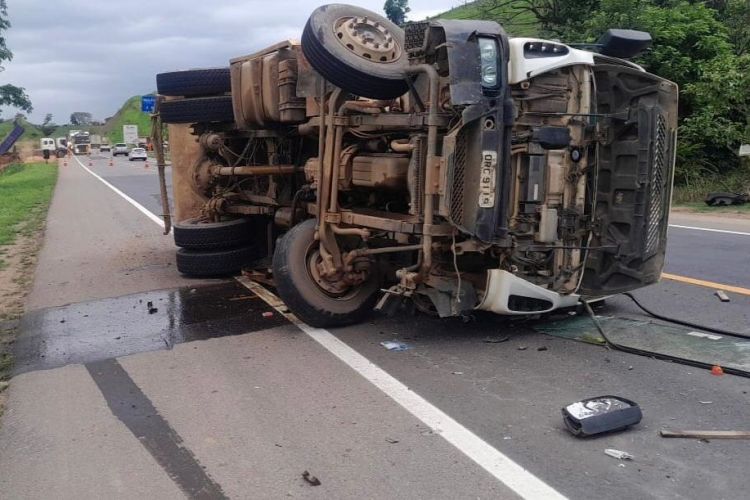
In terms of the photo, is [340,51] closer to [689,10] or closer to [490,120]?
[490,120]

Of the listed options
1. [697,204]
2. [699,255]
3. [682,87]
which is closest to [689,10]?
[682,87]

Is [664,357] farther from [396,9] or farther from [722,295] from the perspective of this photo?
[396,9]

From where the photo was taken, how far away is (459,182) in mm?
5125

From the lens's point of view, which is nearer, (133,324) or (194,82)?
(133,324)

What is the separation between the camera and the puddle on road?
5672mm

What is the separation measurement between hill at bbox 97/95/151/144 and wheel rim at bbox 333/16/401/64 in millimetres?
121436

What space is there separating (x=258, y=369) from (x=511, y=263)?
2074 millimetres

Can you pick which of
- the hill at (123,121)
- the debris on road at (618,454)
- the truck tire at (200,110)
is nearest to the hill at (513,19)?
the truck tire at (200,110)

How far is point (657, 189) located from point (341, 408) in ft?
10.5

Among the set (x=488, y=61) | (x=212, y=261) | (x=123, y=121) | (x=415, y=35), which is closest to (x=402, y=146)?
(x=415, y=35)

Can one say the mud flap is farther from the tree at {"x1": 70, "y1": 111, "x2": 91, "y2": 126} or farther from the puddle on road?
the tree at {"x1": 70, "y1": 111, "x2": 91, "y2": 126}

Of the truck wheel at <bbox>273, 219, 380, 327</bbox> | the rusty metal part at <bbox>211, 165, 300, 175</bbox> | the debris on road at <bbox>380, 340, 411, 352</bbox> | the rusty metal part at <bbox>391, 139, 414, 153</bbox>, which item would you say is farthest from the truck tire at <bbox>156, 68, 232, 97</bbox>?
the debris on road at <bbox>380, 340, 411, 352</bbox>

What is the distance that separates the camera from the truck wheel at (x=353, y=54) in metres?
5.61

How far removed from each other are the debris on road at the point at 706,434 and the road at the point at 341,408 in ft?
0.21
